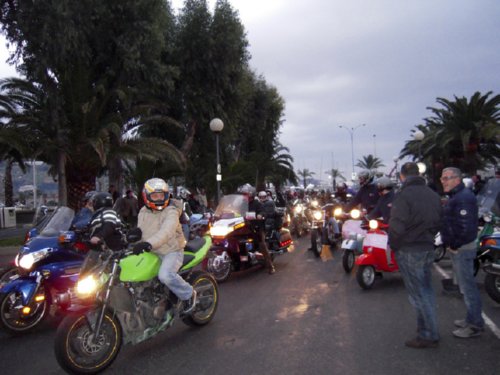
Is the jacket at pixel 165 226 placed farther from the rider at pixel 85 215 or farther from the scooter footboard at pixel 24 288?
the scooter footboard at pixel 24 288

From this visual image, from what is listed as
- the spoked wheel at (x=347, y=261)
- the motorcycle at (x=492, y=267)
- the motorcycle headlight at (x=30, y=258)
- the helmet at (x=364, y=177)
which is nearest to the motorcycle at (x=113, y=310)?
the motorcycle headlight at (x=30, y=258)

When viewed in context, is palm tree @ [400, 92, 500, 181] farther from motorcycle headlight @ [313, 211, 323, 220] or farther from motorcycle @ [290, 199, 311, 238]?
motorcycle headlight @ [313, 211, 323, 220]

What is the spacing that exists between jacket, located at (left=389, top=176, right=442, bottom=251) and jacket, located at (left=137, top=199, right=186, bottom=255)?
7.58 feet

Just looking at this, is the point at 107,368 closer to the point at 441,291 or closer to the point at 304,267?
the point at 441,291

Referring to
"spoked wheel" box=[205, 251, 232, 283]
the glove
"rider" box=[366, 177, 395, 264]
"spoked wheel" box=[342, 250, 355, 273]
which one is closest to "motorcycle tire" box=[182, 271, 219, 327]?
the glove

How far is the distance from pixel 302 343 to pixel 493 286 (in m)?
3.11

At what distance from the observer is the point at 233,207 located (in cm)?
1010

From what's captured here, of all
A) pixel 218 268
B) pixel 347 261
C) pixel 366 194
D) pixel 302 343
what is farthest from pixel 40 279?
pixel 366 194

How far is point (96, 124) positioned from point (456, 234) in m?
13.3

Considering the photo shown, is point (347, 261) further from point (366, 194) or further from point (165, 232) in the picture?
point (165, 232)

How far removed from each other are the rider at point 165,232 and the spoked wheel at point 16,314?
1.99 meters

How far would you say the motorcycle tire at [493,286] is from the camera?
21.5 feet

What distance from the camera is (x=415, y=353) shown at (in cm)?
478

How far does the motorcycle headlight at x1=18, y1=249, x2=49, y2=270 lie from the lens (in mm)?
6051
